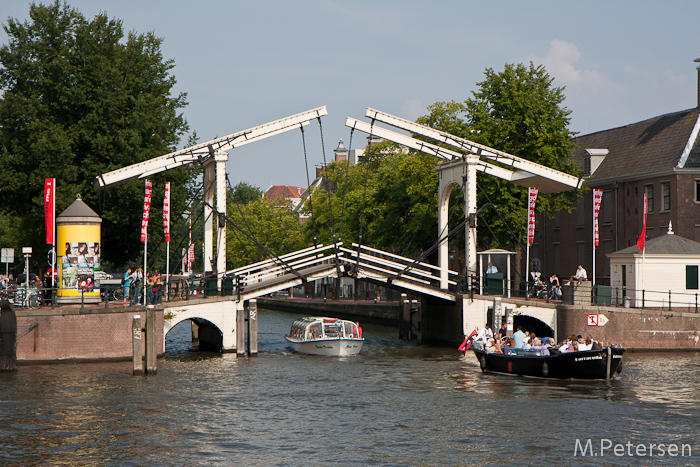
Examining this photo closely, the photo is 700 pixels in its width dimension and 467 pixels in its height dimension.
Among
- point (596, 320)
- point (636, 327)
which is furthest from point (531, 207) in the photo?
point (636, 327)

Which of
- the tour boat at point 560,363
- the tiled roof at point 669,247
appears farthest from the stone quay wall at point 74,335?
the tiled roof at point 669,247

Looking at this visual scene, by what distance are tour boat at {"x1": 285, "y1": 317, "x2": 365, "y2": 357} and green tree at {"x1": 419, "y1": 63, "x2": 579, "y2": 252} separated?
1144cm

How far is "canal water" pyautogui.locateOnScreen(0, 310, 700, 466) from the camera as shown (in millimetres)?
17484

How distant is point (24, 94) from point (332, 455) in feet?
103

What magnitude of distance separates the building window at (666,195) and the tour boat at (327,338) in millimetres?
21235

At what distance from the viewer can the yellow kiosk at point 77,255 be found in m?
31.7

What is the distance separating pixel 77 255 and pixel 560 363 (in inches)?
661

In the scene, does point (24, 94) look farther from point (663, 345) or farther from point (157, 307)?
point (663, 345)

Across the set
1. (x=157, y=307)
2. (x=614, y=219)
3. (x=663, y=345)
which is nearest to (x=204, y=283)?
(x=157, y=307)

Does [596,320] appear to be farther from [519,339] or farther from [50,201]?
[50,201]

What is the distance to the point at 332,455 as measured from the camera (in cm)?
1753

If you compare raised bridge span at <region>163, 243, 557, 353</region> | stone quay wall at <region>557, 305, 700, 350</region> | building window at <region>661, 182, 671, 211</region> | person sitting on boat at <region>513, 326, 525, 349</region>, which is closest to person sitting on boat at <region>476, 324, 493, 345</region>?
person sitting on boat at <region>513, 326, 525, 349</region>

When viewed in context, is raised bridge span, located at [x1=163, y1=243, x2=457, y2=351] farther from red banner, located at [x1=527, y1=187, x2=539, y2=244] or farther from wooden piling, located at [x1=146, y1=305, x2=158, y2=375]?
wooden piling, located at [x1=146, y1=305, x2=158, y2=375]

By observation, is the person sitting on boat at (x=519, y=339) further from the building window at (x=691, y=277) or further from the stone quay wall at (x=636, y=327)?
the building window at (x=691, y=277)
